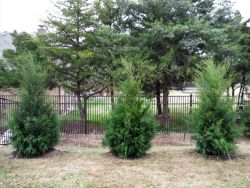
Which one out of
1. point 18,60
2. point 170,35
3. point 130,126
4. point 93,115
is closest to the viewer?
point 130,126

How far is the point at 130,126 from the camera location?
708 centimetres

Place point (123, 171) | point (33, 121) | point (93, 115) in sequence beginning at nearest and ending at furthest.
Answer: point (123, 171) → point (33, 121) → point (93, 115)

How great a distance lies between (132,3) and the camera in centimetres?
1261

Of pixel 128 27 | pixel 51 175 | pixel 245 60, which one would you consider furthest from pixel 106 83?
pixel 51 175

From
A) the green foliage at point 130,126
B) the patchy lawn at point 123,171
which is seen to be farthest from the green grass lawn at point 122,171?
the green foliage at point 130,126

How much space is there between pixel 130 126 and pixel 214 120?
1901 millimetres

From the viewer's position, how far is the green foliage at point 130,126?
7086 millimetres

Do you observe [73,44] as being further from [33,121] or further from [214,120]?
[214,120]

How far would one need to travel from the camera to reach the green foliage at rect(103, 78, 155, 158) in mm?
7086

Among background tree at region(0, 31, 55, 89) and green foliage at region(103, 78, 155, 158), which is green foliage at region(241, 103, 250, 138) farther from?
background tree at region(0, 31, 55, 89)

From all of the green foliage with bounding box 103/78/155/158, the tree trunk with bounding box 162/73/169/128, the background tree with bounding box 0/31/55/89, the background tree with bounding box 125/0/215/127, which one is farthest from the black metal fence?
the green foliage with bounding box 103/78/155/158

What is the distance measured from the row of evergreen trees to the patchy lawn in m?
0.31

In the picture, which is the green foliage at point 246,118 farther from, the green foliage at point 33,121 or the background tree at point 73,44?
the green foliage at point 33,121

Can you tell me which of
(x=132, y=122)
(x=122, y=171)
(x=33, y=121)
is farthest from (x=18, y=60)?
(x=122, y=171)
